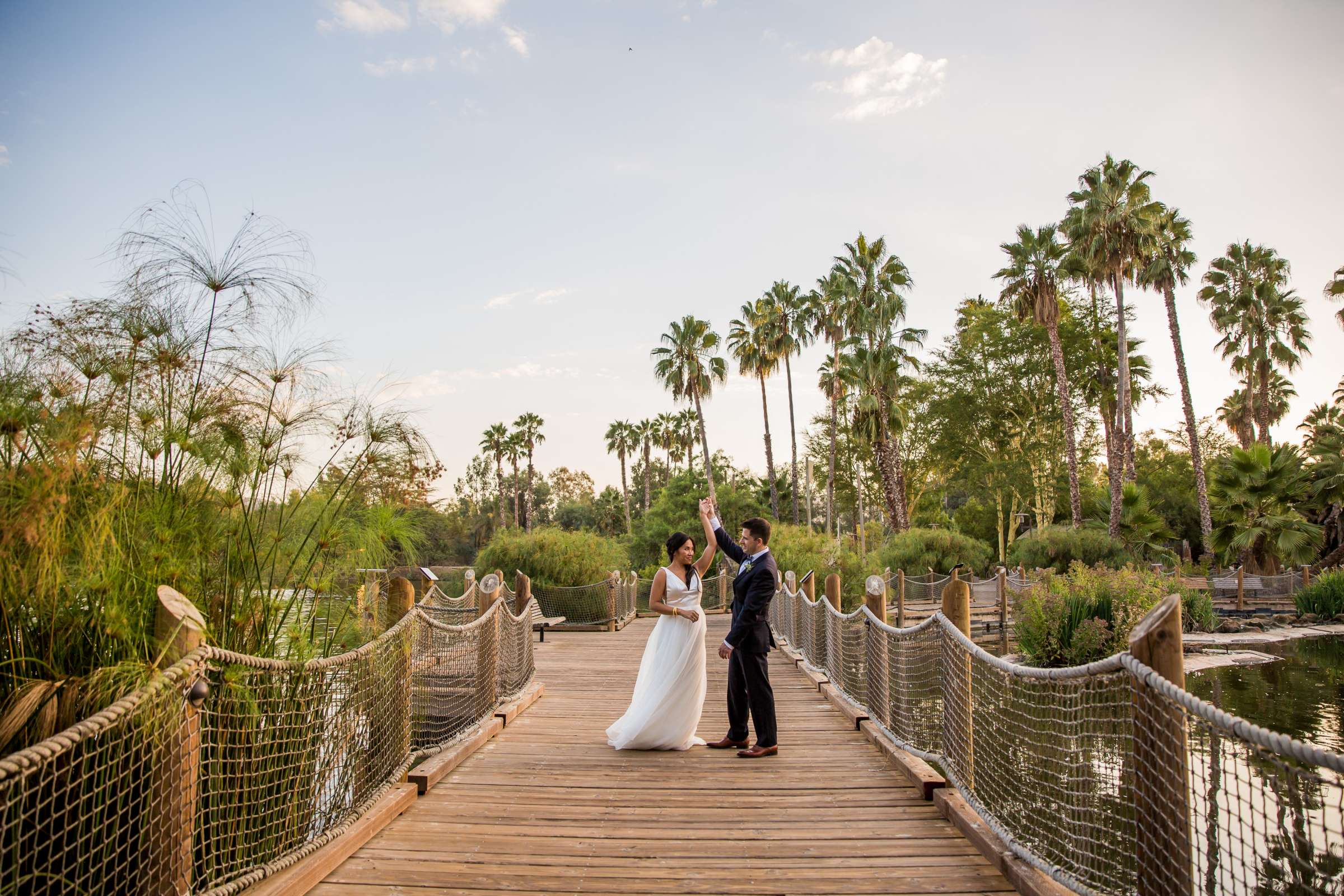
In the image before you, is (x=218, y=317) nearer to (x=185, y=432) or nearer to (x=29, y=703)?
(x=185, y=432)

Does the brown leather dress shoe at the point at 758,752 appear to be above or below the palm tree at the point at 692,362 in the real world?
below

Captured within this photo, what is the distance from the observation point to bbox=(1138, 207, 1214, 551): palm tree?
3142 cm

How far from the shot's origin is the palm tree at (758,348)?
43.8 metres

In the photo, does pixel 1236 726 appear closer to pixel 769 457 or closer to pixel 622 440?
pixel 769 457

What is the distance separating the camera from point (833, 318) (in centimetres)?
4056

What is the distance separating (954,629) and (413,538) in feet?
12.3

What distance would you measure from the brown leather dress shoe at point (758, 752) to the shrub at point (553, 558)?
602 inches

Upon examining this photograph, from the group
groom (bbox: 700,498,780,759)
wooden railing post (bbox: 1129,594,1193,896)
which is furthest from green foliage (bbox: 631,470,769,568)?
wooden railing post (bbox: 1129,594,1193,896)

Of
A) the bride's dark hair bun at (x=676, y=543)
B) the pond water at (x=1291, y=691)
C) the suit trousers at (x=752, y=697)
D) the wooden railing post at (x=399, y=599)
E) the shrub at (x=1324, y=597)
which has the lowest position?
the pond water at (x=1291, y=691)

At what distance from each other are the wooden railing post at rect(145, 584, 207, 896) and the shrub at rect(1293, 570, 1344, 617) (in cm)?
2940

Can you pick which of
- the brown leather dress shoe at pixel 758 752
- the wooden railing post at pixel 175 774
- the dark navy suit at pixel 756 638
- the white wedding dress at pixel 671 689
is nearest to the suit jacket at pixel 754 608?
the dark navy suit at pixel 756 638

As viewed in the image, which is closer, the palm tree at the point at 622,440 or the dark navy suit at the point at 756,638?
the dark navy suit at the point at 756,638

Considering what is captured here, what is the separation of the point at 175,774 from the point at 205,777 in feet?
0.77

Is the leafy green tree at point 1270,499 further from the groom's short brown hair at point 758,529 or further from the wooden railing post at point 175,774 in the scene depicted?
the wooden railing post at point 175,774
